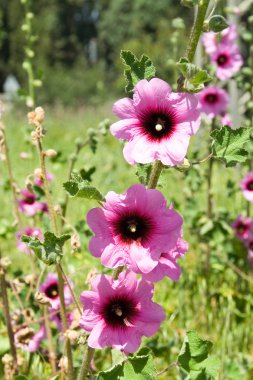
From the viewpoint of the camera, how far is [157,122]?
116cm

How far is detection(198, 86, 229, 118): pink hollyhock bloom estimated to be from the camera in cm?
244

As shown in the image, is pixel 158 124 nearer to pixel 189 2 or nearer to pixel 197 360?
pixel 189 2

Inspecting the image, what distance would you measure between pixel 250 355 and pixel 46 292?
812mm

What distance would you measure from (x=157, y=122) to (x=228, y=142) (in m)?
→ 0.14

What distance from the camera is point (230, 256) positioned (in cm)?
265

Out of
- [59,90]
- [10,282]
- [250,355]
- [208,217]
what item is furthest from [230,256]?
[59,90]

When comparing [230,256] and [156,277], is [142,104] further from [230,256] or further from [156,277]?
[230,256]

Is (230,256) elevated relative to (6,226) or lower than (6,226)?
elevated

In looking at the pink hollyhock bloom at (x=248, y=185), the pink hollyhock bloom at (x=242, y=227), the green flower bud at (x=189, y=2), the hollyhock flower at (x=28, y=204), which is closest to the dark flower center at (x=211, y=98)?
the pink hollyhock bloom at (x=248, y=185)

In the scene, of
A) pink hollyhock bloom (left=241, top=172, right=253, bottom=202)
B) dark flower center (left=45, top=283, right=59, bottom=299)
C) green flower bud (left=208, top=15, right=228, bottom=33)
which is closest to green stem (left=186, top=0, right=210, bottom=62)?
green flower bud (left=208, top=15, right=228, bottom=33)

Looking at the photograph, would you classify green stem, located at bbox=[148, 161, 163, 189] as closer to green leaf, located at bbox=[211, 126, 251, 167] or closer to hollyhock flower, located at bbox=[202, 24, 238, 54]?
green leaf, located at bbox=[211, 126, 251, 167]

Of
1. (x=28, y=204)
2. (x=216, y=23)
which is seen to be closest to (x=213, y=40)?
(x=28, y=204)

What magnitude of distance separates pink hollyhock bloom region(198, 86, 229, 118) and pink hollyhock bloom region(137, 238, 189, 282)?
4.21 ft

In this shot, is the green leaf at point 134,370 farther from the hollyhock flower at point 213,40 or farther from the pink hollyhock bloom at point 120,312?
the hollyhock flower at point 213,40
